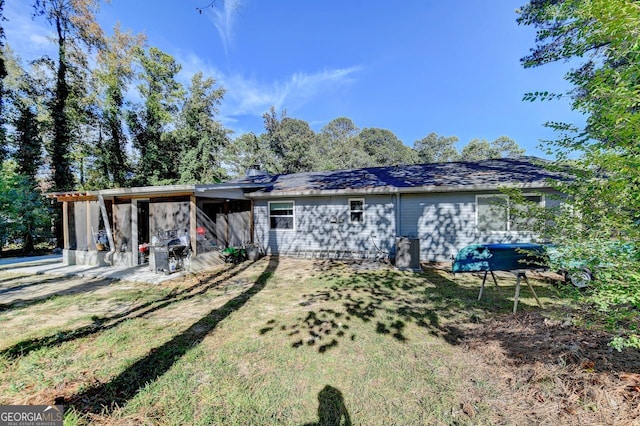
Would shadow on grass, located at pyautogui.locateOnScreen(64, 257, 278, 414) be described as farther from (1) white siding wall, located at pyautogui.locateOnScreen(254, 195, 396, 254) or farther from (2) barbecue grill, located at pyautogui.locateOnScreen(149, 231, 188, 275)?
(1) white siding wall, located at pyautogui.locateOnScreen(254, 195, 396, 254)

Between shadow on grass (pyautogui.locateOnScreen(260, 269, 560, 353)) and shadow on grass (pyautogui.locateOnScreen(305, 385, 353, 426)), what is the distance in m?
0.83

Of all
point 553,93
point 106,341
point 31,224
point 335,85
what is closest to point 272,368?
point 106,341

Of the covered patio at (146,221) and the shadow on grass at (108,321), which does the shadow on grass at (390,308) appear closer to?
the shadow on grass at (108,321)

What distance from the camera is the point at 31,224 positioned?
38.7ft

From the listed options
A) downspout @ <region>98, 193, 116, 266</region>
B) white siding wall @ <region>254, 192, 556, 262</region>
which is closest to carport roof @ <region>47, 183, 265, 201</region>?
downspout @ <region>98, 193, 116, 266</region>

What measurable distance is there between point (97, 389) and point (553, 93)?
5.27 metres

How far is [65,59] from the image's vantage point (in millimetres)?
14445

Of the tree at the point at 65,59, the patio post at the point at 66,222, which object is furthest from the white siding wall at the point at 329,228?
the tree at the point at 65,59

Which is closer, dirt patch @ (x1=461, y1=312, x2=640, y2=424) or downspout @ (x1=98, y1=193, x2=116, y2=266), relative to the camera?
dirt patch @ (x1=461, y1=312, x2=640, y2=424)

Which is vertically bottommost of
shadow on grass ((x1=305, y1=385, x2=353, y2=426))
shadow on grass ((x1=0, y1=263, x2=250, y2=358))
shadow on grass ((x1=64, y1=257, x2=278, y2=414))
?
shadow on grass ((x1=0, y1=263, x2=250, y2=358))

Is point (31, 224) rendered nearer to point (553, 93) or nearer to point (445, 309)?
point (445, 309)

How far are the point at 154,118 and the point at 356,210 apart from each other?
59.1ft

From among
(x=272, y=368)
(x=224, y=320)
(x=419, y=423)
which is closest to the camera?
(x=419, y=423)

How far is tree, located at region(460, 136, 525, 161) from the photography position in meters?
35.2
